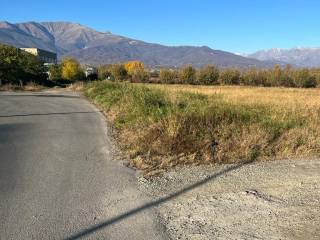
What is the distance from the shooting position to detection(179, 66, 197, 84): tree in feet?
313

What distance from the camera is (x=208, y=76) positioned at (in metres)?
95.6

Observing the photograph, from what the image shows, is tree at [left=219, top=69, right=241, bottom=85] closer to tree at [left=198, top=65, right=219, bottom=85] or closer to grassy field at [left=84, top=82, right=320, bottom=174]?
tree at [left=198, top=65, right=219, bottom=85]

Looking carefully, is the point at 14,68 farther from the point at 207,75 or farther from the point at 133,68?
the point at 133,68

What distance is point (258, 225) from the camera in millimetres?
5473

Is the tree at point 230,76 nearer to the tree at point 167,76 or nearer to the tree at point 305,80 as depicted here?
the tree at point 167,76

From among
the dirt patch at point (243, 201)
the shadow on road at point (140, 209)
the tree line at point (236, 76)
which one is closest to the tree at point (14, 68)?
the tree line at point (236, 76)

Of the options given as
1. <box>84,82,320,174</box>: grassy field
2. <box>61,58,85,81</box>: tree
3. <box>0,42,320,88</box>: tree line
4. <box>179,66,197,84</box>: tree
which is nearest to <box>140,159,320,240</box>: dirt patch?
<box>84,82,320,174</box>: grassy field

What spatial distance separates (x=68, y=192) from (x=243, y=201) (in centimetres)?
241

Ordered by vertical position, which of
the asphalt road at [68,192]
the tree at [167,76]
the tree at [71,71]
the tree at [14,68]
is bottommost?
the tree at [167,76]

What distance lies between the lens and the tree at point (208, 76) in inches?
3760

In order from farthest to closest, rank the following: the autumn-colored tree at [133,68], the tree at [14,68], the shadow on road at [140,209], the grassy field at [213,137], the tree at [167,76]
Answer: the tree at [167,76] < the autumn-colored tree at [133,68] < the tree at [14,68] < the grassy field at [213,137] < the shadow on road at [140,209]

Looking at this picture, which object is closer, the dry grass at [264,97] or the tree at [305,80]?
the dry grass at [264,97]

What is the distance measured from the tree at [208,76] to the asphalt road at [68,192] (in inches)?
3321

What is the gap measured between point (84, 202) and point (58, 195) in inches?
19.9
